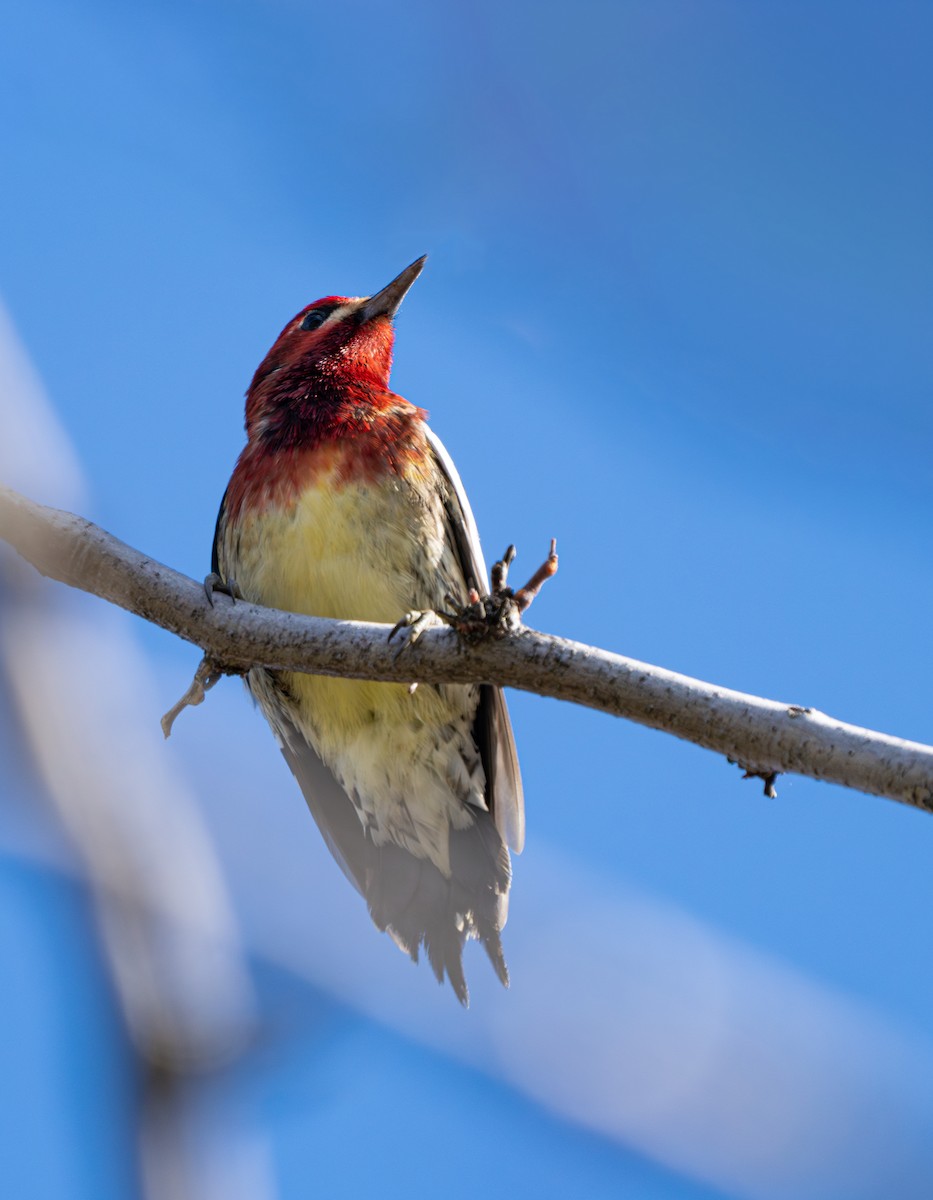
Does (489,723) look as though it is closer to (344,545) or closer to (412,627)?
(344,545)

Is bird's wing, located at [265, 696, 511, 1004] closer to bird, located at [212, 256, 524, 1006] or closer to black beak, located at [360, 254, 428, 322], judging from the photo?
bird, located at [212, 256, 524, 1006]

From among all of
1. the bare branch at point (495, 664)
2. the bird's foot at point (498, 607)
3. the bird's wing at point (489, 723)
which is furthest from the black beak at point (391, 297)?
the bird's foot at point (498, 607)

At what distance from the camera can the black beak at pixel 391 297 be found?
5.69m

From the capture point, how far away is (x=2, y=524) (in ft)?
11.4

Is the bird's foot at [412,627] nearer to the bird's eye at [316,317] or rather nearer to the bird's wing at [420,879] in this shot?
the bird's wing at [420,879]

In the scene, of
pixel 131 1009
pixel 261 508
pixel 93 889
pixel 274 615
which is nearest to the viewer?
pixel 131 1009

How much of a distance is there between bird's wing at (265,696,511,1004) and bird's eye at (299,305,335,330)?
A: 1631mm

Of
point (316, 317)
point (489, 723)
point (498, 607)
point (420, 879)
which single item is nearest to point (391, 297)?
point (316, 317)

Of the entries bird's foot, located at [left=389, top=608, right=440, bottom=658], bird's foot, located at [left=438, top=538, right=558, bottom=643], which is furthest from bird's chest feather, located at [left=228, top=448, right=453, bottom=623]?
bird's foot, located at [left=438, top=538, right=558, bottom=643]

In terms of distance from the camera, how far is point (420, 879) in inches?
193

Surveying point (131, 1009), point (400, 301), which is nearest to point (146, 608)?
point (131, 1009)

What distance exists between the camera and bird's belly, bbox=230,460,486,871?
459cm

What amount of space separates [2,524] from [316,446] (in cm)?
153

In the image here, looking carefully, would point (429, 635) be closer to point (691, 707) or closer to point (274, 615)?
point (274, 615)
